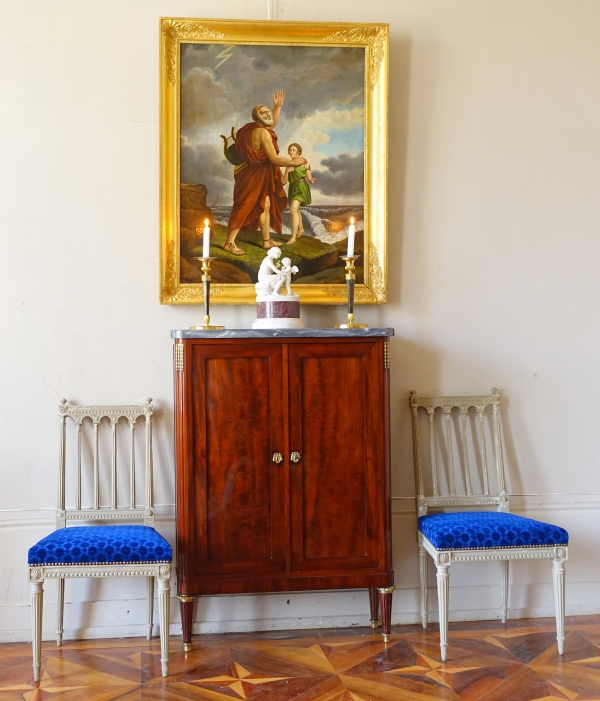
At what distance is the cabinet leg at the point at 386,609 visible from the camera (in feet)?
11.3

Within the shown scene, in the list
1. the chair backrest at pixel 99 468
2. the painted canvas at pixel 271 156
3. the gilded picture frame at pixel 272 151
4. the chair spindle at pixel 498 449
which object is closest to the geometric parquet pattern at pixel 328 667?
the chair backrest at pixel 99 468

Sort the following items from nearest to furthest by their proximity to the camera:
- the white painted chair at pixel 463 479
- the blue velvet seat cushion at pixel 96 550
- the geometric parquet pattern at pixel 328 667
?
the geometric parquet pattern at pixel 328 667, the blue velvet seat cushion at pixel 96 550, the white painted chair at pixel 463 479

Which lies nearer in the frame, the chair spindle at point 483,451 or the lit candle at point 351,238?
the lit candle at point 351,238

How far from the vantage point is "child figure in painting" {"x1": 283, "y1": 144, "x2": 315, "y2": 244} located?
149 inches

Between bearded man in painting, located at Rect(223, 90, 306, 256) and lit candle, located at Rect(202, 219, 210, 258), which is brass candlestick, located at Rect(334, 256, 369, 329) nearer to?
bearded man in painting, located at Rect(223, 90, 306, 256)

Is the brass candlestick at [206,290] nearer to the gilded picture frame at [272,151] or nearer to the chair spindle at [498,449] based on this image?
the gilded picture frame at [272,151]

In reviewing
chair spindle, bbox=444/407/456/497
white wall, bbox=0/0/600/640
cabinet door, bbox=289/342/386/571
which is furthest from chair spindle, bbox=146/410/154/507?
chair spindle, bbox=444/407/456/497

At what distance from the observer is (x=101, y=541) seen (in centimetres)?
316

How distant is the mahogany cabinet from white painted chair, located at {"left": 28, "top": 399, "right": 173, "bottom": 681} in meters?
0.21

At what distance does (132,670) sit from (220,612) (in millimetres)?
597

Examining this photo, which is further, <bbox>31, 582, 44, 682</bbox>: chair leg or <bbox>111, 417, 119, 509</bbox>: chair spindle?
<bbox>111, 417, 119, 509</bbox>: chair spindle

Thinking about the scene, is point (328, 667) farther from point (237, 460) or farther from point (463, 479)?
point (463, 479)

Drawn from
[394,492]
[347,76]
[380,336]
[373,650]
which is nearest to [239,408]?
[380,336]

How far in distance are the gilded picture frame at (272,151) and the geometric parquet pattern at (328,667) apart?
65.9 inches
